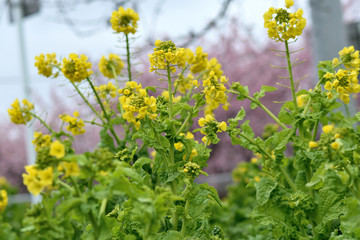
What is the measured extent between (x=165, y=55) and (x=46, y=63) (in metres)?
0.61

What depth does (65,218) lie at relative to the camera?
78cm

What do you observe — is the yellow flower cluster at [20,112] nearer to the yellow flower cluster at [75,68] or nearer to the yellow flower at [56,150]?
the yellow flower cluster at [75,68]

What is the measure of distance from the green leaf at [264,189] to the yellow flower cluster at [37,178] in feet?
1.94

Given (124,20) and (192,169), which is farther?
(124,20)

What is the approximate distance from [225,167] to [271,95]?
171 cm

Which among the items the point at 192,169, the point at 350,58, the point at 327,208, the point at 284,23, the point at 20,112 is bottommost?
the point at 327,208

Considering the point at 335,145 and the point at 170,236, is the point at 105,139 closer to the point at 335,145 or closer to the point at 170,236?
the point at 170,236

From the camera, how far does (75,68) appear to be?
1.32 metres

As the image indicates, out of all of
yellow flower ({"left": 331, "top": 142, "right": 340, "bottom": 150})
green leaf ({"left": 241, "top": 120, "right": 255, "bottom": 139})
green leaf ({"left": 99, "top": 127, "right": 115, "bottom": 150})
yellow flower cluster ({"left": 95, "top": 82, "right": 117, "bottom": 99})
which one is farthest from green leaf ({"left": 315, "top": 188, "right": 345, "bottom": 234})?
yellow flower cluster ({"left": 95, "top": 82, "right": 117, "bottom": 99})

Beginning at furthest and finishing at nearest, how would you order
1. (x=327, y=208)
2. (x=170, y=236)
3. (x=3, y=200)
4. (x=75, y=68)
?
1. (x=75, y=68)
2. (x=327, y=208)
3. (x=170, y=236)
4. (x=3, y=200)

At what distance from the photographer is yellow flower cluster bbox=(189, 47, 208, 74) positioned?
1466mm

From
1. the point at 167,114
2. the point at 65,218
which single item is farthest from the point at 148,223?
the point at 167,114

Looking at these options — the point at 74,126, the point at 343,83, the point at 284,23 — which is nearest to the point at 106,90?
the point at 74,126

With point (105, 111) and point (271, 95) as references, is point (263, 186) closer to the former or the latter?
point (105, 111)
